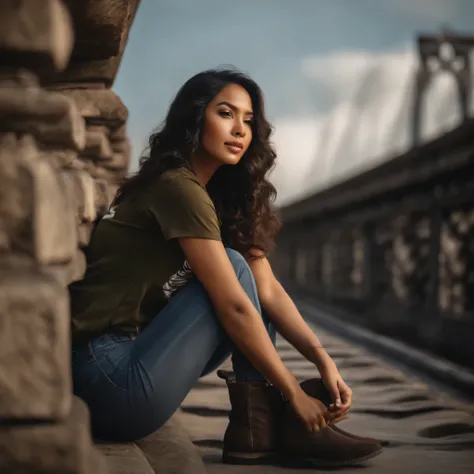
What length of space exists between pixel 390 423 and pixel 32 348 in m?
2.51

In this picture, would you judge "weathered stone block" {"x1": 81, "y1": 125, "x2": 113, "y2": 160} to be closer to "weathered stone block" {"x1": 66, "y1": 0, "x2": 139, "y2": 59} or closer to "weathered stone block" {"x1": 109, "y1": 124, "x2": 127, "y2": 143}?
"weathered stone block" {"x1": 109, "y1": 124, "x2": 127, "y2": 143}

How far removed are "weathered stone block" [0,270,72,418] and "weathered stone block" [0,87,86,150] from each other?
0.30 metres

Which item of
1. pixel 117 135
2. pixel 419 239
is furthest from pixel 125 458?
pixel 419 239

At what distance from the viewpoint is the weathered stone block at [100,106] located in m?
3.13

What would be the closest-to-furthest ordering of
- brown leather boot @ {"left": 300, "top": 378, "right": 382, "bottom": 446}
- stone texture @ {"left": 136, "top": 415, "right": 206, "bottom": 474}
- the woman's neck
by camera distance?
stone texture @ {"left": 136, "top": 415, "right": 206, "bottom": 474} < brown leather boot @ {"left": 300, "top": 378, "right": 382, "bottom": 446} < the woman's neck

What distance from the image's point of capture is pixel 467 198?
8133mm

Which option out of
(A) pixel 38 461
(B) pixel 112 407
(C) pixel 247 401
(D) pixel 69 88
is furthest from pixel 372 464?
(D) pixel 69 88

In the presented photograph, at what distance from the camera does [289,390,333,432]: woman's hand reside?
2.57 meters

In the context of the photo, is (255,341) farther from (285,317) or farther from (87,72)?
(87,72)

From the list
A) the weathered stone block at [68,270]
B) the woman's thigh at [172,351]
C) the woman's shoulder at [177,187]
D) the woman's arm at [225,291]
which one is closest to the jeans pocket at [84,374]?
the woman's thigh at [172,351]

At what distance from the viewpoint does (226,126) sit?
2.76 m

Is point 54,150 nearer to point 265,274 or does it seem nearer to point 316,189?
point 265,274

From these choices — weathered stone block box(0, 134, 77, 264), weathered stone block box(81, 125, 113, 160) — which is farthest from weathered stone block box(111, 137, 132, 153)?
weathered stone block box(0, 134, 77, 264)

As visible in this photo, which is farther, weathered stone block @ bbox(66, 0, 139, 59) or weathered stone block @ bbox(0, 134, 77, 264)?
weathered stone block @ bbox(66, 0, 139, 59)
